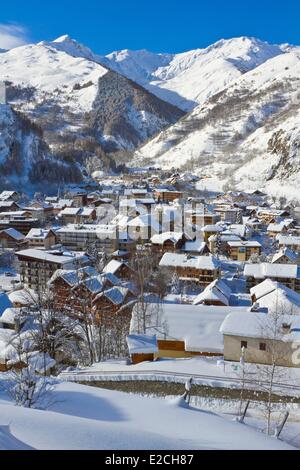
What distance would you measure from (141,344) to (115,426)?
6.40 meters

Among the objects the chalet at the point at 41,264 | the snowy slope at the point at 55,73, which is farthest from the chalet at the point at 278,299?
the snowy slope at the point at 55,73

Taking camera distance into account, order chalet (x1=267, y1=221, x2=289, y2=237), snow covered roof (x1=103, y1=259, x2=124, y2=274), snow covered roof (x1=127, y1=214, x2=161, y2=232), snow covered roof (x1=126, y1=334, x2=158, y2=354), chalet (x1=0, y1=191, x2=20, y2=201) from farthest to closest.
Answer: chalet (x1=0, y1=191, x2=20, y2=201) < chalet (x1=267, y1=221, x2=289, y2=237) < snow covered roof (x1=127, y1=214, x2=161, y2=232) < snow covered roof (x1=103, y1=259, x2=124, y2=274) < snow covered roof (x1=126, y1=334, x2=158, y2=354)

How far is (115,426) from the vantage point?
177 inches

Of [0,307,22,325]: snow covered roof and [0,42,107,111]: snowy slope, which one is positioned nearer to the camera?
[0,307,22,325]: snow covered roof

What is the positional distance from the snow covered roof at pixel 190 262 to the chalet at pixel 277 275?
1844mm

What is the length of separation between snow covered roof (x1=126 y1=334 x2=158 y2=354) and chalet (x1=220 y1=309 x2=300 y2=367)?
175cm

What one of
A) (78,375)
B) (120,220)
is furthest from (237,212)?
(78,375)

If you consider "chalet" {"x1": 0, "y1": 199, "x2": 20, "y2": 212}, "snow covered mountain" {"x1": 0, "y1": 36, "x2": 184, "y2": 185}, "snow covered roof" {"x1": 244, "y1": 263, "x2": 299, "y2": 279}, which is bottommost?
"snow covered roof" {"x1": 244, "y1": 263, "x2": 299, "y2": 279}

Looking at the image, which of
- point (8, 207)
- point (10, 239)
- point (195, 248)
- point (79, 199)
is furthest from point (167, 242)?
point (79, 199)

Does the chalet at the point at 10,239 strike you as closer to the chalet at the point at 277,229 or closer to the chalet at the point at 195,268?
the chalet at the point at 195,268

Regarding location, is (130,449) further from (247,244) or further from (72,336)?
(247,244)

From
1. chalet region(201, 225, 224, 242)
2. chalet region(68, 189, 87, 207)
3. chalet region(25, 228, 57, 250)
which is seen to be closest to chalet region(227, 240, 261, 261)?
chalet region(201, 225, 224, 242)

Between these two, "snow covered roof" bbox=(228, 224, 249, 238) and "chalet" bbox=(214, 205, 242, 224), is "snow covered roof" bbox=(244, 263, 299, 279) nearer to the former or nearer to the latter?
"snow covered roof" bbox=(228, 224, 249, 238)

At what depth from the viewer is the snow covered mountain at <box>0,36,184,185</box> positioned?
121500 mm
